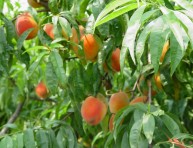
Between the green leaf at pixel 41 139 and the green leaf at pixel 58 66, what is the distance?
0.82 feet

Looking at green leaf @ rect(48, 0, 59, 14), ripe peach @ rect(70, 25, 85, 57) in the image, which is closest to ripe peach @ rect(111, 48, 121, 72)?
ripe peach @ rect(70, 25, 85, 57)

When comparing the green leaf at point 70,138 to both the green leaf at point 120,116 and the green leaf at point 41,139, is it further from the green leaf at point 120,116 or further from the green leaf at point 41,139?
the green leaf at point 120,116

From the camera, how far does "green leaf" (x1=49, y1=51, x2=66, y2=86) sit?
49.1 inches

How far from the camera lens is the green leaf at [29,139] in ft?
4.51

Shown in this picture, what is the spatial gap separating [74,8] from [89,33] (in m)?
0.10

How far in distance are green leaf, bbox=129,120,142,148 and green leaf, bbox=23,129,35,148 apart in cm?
36

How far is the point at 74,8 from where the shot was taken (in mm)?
1370

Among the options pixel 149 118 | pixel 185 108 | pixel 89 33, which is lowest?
pixel 185 108

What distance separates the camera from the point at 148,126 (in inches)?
44.9

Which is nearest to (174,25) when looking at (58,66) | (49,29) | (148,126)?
(148,126)

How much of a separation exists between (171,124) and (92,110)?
388mm

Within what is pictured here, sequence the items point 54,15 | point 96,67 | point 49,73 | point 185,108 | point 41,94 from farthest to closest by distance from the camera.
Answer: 1. point 41,94
2. point 185,108
3. point 96,67
4. point 54,15
5. point 49,73

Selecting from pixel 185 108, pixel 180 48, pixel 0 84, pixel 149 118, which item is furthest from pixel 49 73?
pixel 0 84

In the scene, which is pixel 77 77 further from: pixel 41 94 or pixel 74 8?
pixel 41 94
